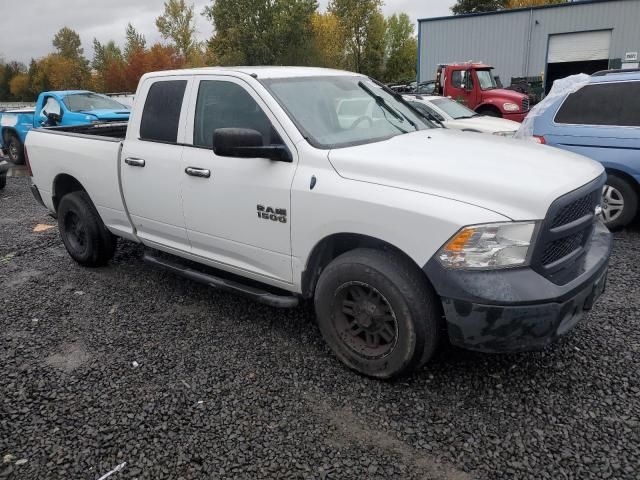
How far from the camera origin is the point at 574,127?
6.21 metres

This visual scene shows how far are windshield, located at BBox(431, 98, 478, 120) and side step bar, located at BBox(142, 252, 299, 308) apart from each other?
7.50 metres

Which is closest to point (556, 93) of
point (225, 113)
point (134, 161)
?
point (225, 113)

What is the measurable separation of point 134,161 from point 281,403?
7.84 feet

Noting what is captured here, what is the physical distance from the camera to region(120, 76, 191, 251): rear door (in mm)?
4023

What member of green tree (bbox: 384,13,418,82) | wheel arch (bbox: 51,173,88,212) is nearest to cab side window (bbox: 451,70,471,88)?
wheel arch (bbox: 51,173,88,212)

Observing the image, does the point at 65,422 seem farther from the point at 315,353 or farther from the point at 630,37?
the point at 630,37

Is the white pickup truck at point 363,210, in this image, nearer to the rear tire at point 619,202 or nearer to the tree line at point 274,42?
the rear tire at point 619,202

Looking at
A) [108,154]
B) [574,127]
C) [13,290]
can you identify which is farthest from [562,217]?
[13,290]

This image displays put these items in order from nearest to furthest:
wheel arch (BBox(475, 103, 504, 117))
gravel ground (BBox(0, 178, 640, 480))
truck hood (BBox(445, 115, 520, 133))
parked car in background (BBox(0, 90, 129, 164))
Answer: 1. gravel ground (BBox(0, 178, 640, 480))
2. truck hood (BBox(445, 115, 520, 133))
3. parked car in background (BBox(0, 90, 129, 164))
4. wheel arch (BBox(475, 103, 504, 117))

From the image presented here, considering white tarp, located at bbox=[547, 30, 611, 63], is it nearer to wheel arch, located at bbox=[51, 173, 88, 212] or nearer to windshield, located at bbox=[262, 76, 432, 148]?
windshield, located at bbox=[262, 76, 432, 148]

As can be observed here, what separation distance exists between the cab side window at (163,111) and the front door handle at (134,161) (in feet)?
0.63


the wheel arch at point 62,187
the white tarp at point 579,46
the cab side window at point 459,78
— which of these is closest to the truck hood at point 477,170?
the wheel arch at point 62,187

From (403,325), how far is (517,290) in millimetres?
647

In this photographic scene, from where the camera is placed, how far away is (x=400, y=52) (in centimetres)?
5281
